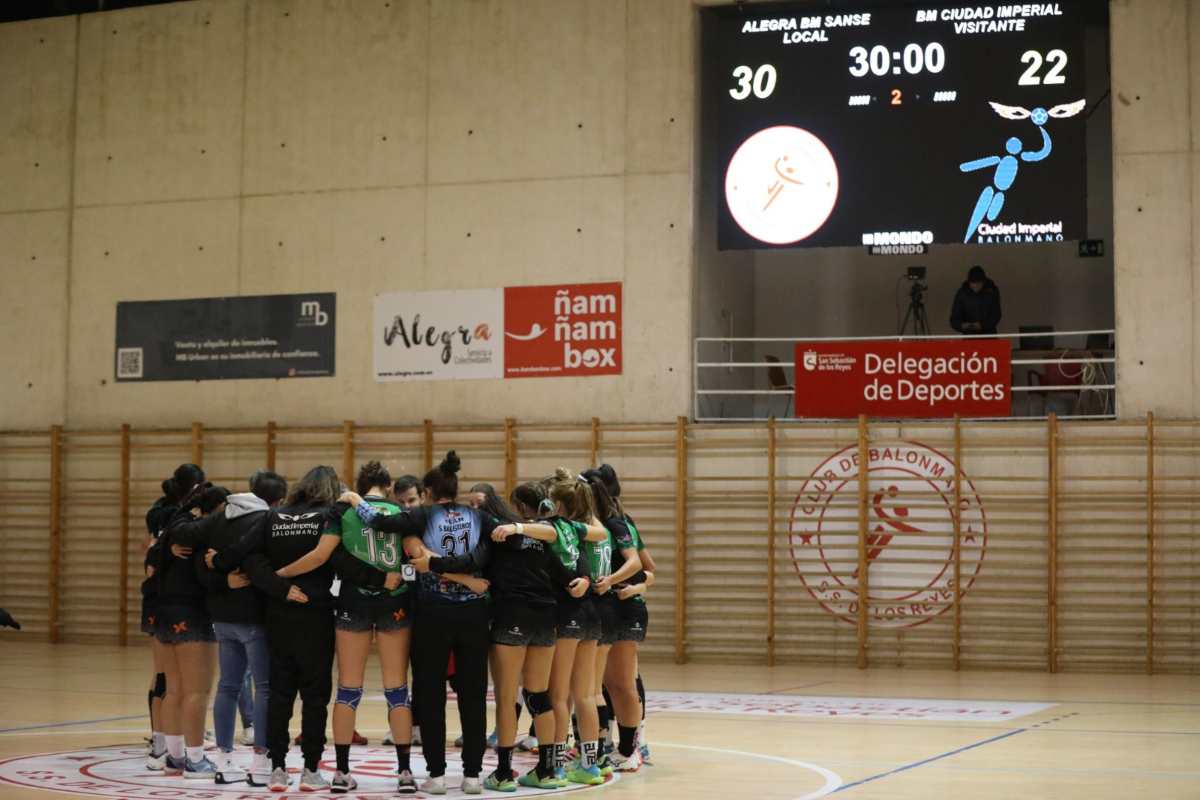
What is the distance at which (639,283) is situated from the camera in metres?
16.5

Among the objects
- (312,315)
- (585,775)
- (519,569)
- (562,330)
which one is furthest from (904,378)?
(519,569)

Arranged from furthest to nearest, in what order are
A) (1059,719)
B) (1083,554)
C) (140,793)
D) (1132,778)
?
1. (1083,554)
2. (1059,719)
3. (1132,778)
4. (140,793)

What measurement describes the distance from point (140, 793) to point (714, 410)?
33.0 ft

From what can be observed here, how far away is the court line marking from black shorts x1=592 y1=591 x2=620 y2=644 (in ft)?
4.16

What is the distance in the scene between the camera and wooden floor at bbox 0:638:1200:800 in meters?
7.79

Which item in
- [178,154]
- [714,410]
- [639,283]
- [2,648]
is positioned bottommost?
[2,648]

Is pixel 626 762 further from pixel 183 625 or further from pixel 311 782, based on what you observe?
pixel 183 625

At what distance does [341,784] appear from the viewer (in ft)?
24.5

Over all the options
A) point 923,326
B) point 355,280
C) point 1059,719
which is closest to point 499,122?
point 355,280

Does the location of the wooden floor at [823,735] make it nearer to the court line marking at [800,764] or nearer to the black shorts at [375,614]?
the court line marking at [800,764]

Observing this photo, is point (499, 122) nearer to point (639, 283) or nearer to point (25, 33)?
point (639, 283)

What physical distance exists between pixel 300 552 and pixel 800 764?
3006mm

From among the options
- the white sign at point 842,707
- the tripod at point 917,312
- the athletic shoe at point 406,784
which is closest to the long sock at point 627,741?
the athletic shoe at point 406,784

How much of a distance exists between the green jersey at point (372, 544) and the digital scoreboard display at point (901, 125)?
896 cm
